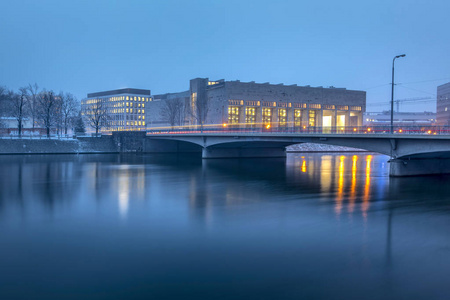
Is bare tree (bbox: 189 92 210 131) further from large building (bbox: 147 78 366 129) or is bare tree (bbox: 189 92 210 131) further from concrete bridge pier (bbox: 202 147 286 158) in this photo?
concrete bridge pier (bbox: 202 147 286 158)

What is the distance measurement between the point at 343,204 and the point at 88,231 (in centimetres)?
1438

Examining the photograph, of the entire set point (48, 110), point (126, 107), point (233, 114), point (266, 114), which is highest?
point (126, 107)

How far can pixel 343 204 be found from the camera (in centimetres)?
2281

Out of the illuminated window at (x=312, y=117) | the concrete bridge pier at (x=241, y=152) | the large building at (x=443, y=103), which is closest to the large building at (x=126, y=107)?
the illuminated window at (x=312, y=117)

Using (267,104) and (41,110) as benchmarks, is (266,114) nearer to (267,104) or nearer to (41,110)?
(267,104)

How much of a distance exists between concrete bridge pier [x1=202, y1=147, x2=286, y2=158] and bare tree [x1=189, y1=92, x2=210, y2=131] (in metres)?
41.9

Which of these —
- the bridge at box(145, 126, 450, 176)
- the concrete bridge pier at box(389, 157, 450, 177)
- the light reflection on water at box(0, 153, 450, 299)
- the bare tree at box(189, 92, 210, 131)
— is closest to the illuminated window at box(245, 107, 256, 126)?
the bare tree at box(189, 92, 210, 131)

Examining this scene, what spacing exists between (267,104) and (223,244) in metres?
96.0

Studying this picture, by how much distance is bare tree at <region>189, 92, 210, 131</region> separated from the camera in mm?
108812

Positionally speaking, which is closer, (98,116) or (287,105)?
(98,116)

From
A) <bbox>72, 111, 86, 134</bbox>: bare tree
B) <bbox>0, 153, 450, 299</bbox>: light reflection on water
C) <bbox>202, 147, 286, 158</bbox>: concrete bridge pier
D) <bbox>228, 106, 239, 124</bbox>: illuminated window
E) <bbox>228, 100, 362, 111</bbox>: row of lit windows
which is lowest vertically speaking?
<bbox>0, 153, 450, 299</bbox>: light reflection on water

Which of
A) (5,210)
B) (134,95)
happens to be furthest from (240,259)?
(134,95)

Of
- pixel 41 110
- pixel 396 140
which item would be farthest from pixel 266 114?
pixel 396 140

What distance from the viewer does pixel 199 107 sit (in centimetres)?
10700
